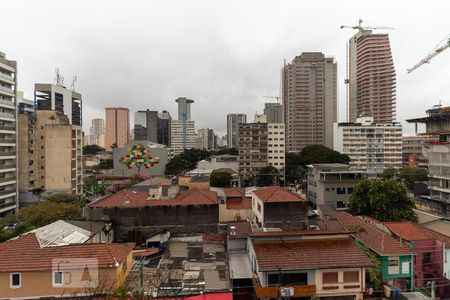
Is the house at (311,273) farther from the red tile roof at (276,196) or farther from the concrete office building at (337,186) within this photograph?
the concrete office building at (337,186)

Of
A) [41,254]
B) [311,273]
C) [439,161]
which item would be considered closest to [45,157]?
[41,254]

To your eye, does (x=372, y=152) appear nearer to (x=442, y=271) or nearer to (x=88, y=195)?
(x=442, y=271)

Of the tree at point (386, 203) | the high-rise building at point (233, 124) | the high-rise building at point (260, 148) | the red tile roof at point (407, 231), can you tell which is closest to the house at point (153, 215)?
the red tile roof at point (407, 231)

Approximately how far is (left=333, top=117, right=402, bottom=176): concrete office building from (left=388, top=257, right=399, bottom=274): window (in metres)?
61.2

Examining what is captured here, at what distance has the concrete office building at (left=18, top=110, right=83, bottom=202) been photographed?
4419cm

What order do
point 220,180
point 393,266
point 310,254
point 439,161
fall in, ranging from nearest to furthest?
1. point 310,254
2. point 393,266
3. point 439,161
4. point 220,180

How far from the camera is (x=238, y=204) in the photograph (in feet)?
106

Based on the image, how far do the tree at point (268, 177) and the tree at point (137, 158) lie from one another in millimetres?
30591

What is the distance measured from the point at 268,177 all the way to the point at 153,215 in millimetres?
41716

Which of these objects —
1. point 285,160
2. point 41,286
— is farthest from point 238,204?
point 285,160

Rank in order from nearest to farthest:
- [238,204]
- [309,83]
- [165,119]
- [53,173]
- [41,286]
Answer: [41,286]
[238,204]
[53,173]
[309,83]
[165,119]

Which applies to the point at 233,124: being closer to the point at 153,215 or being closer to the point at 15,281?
the point at 153,215

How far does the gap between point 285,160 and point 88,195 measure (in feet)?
146

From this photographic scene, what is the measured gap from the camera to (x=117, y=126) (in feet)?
493
